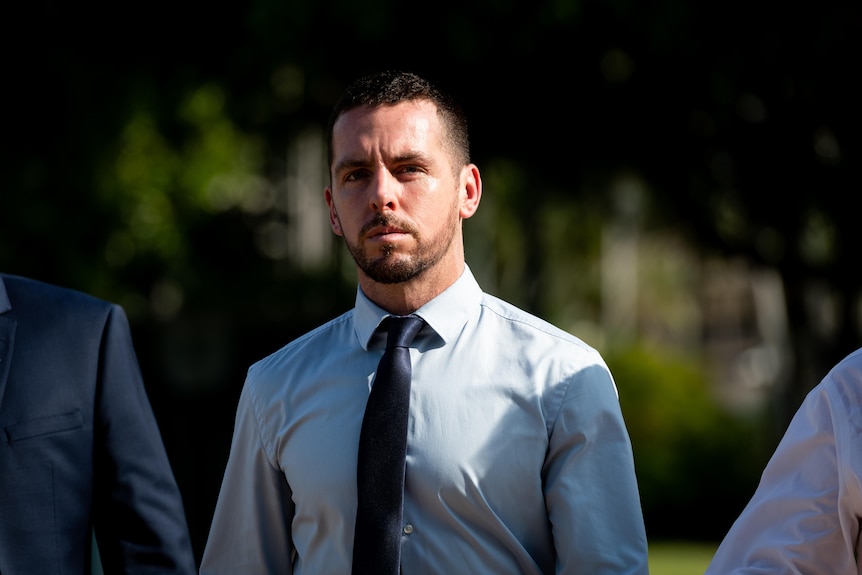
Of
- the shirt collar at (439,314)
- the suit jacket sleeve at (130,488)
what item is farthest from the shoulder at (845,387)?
the suit jacket sleeve at (130,488)

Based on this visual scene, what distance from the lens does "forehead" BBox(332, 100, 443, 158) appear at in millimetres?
3346

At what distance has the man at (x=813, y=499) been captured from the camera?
276 cm

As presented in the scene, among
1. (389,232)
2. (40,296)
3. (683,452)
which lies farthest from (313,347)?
(683,452)

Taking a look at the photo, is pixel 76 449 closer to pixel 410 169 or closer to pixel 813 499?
pixel 410 169

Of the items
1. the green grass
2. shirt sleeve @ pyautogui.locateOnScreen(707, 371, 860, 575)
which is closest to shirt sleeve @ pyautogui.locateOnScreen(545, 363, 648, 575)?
shirt sleeve @ pyautogui.locateOnScreen(707, 371, 860, 575)

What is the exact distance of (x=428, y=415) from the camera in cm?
328

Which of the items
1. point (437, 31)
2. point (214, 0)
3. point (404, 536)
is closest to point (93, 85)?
point (214, 0)

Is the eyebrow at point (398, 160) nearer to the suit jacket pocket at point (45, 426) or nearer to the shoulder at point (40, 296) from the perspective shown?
the shoulder at point (40, 296)

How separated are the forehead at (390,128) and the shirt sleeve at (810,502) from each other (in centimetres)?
114

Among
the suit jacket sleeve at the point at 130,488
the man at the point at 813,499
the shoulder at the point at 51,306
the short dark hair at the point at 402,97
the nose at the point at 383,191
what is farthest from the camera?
the shoulder at the point at 51,306

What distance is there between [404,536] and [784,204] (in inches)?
271

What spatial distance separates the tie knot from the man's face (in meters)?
0.10

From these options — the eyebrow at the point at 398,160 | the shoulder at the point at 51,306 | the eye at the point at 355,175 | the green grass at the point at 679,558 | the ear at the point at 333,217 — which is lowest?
the green grass at the point at 679,558

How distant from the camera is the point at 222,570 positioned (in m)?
3.48
